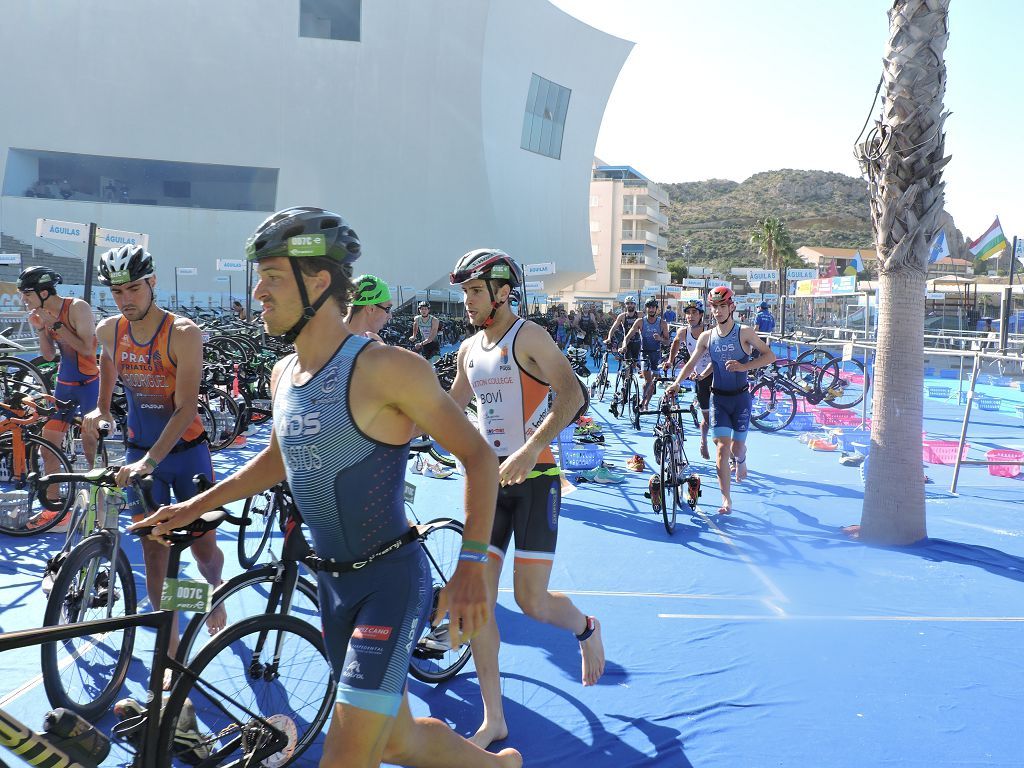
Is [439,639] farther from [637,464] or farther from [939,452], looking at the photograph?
[939,452]

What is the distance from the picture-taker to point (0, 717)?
2.00m

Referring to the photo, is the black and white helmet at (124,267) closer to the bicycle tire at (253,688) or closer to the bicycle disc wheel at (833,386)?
the bicycle tire at (253,688)

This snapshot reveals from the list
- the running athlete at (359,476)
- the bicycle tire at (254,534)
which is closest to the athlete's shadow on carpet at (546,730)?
the running athlete at (359,476)

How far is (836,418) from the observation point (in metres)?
14.3

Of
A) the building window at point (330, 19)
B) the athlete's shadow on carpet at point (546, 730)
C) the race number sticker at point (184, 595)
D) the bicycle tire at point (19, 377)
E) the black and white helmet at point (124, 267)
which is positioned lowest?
the athlete's shadow on carpet at point (546, 730)

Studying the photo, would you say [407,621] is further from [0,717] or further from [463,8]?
[463,8]

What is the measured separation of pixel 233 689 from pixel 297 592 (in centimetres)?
53

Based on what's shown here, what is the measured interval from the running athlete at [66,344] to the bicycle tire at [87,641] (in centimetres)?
330

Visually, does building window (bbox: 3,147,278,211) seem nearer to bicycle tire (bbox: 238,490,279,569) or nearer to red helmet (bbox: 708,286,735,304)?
red helmet (bbox: 708,286,735,304)

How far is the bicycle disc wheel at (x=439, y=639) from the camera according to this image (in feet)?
12.6

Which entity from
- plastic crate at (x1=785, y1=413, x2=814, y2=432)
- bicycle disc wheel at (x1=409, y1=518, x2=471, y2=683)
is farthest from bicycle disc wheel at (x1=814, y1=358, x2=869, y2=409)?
bicycle disc wheel at (x1=409, y1=518, x2=471, y2=683)

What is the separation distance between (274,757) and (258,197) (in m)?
43.3

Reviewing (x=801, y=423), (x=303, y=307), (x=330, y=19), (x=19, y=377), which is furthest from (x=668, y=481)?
(x=330, y=19)

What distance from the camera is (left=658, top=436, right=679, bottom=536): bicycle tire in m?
6.88
